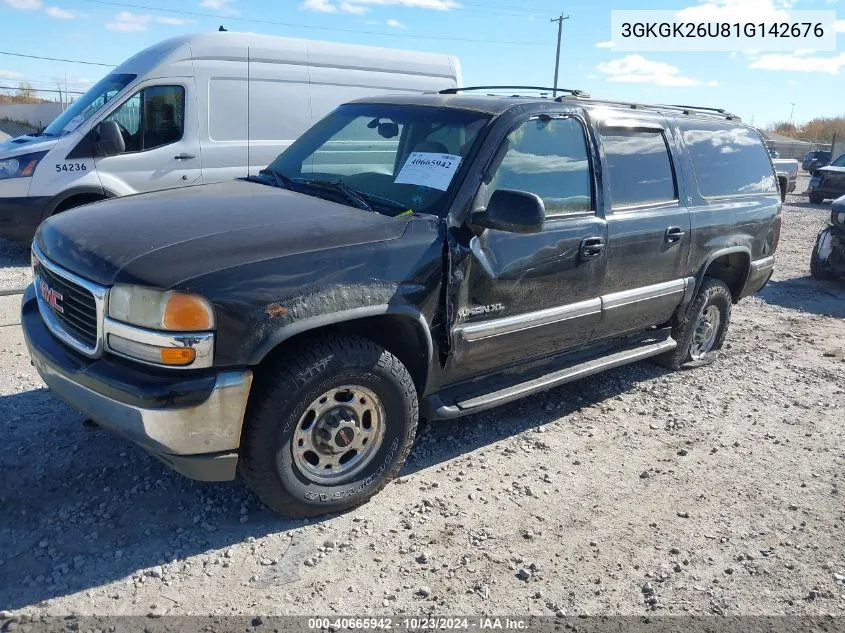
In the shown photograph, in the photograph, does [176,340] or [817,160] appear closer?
[176,340]

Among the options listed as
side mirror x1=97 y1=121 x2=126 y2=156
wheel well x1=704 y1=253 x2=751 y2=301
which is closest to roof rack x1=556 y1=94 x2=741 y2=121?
wheel well x1=704 y1=253 x2=751 y2=301

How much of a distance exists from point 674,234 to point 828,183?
57.9 ft

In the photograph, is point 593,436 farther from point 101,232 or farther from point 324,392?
point 101,232

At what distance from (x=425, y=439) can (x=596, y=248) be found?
1502 millimetres

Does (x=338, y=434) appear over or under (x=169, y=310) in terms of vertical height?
under

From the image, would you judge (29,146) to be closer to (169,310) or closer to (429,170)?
(429,170)

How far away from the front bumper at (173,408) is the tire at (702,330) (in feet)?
12.1

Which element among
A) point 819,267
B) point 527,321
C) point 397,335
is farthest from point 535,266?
point 819,267

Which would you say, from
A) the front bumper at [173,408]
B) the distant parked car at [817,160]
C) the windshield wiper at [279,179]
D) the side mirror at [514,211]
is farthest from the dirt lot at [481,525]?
the distant parked car at [817,160]

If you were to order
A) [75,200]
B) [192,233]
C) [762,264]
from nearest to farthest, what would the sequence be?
[192,233]
[762,264]
[75,200]

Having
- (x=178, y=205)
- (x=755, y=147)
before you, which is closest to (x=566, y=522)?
(x=178, y=205)

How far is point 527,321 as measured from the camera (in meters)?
3.91

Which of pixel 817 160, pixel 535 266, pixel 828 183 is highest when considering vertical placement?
pixel 817 160

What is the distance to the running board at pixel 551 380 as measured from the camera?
11.9 ft
